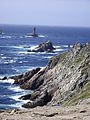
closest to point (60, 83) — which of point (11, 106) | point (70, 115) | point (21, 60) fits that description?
point (11, 106)

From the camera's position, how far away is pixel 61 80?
78.2 meters

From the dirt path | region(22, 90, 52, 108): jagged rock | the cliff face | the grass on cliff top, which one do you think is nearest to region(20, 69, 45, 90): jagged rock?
the cliff face

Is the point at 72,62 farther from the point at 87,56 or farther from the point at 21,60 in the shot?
the point at 21,60

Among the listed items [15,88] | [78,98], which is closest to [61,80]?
[15,88]

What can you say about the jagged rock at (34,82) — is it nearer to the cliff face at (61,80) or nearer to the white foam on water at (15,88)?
the cliff face at (61,80)

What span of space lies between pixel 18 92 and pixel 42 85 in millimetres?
5846

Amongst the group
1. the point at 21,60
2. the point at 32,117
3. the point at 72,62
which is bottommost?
the point at 21,60

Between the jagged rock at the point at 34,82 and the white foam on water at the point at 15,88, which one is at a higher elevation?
the jagged rock at the point at 34,82

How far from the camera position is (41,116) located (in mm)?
27656

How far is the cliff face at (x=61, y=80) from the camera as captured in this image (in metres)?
66.9

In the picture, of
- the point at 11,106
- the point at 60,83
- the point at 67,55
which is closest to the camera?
the point at 11,106

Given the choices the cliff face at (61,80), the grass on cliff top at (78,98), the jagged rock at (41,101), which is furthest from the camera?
the jagged rock at (41,101)

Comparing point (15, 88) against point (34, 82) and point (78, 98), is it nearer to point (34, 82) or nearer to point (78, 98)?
point (34, 82)

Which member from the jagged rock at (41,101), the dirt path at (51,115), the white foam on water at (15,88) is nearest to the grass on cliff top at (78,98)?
the jagged rock at (41,101)
